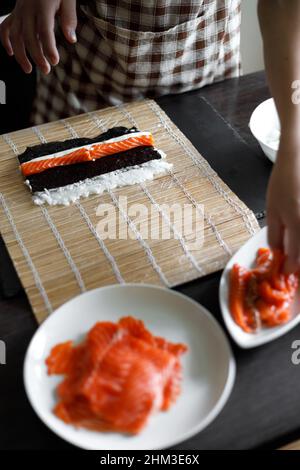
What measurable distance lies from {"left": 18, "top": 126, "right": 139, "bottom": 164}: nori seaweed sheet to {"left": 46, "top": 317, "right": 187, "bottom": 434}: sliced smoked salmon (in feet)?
1.66

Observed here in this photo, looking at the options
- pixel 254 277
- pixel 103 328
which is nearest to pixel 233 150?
pixel 254 277

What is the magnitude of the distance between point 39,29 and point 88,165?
31 cm

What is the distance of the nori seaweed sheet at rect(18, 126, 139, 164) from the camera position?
1.24 meters

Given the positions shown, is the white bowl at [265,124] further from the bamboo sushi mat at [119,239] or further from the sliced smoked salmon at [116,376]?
the sliced smoked salmon at [116,376]

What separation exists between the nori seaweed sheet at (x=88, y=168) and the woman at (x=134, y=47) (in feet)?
0.73

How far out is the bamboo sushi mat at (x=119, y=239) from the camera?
1020mm

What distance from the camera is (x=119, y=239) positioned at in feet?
3.58

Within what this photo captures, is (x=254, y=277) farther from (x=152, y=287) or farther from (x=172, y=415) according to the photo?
(x=172, y=415)

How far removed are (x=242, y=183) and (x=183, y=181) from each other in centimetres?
12

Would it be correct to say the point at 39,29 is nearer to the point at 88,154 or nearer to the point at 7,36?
the point at 7,36
